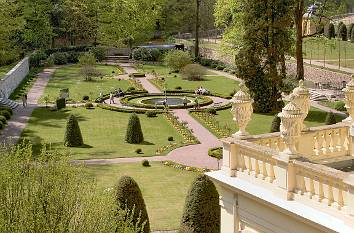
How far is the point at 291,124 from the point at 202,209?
316 inches

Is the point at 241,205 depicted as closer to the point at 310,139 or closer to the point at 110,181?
the point at 310,139

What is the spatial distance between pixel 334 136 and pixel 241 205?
10.3ft

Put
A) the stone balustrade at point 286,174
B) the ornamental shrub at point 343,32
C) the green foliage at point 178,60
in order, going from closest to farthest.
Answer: the stone balustrade at point 286,174
the green foliage at point 178,60
the ornamental shrub at point 343,32

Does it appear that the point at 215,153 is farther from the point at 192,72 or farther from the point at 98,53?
the point at 98,53

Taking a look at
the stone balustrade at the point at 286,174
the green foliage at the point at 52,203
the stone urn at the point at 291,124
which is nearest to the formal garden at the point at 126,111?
the green foliage at the point at 52,203

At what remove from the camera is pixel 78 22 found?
90.2m

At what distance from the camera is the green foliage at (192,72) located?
215 ft

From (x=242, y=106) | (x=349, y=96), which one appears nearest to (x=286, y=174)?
(x=242, y=106)

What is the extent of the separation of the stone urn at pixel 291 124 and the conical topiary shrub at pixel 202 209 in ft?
24.1

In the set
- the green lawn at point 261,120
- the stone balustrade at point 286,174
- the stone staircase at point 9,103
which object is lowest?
the green lawn at point 261,120

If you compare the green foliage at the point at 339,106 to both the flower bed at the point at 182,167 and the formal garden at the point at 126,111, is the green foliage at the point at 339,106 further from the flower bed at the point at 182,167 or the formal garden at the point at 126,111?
the flower bed at the point at 182,167

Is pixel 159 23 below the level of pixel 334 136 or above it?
above

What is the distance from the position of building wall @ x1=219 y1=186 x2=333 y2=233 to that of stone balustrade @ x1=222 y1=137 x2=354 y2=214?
1.21 ft

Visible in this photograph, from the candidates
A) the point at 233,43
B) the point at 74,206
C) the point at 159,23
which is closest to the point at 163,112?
the point at 233,43
